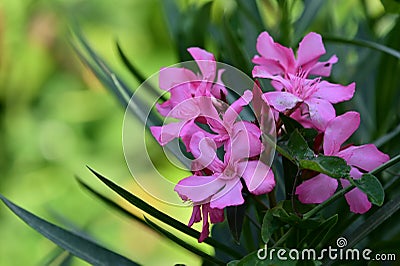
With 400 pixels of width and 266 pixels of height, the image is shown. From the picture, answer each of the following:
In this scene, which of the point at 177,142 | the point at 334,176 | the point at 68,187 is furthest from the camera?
the point at 68,187

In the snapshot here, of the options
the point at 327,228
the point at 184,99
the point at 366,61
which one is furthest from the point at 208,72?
the point at 366,61

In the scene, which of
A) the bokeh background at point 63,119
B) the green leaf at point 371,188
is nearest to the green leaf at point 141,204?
the green leaf at point 371,188

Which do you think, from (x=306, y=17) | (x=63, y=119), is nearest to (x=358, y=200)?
(x=306, y=17)

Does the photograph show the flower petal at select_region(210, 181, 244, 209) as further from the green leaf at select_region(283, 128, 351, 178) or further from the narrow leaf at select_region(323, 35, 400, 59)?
the narrow leaf at select_region(323, 35, 400, 59)

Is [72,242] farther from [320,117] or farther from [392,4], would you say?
[392,4]

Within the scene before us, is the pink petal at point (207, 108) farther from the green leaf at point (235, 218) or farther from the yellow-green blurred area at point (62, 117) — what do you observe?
the yellow-green blurred area at point (62, 117)

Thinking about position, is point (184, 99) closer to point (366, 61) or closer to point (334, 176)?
point (334, 176)
